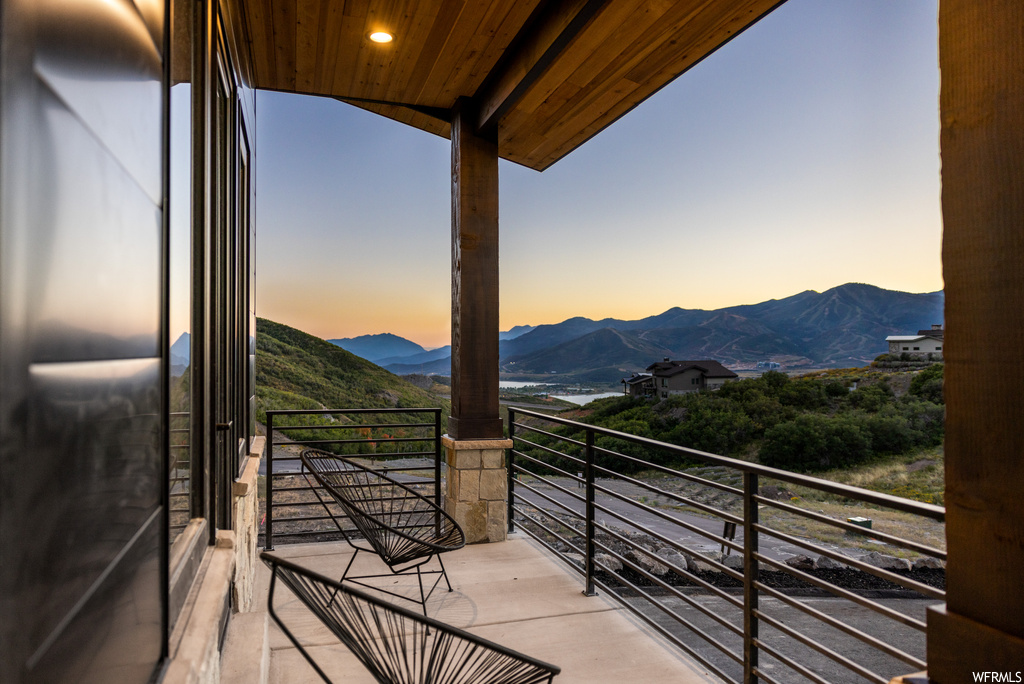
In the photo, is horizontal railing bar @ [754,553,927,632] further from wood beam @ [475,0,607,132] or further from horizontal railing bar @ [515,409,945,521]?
wood beam @ [475,0,607,132]

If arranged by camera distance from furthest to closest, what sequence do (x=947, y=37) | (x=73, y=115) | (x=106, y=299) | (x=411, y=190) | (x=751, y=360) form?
1. (x=751, y=360)
2. (x=411, y=190)
3. (x=947, y=37)
4. (x=106, y=299)
5. (x=73, y=115)

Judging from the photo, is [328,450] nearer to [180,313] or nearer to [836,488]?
[180,313]

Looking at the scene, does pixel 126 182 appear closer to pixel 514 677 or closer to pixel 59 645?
pixel 59 645

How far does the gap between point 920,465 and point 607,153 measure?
12082mm

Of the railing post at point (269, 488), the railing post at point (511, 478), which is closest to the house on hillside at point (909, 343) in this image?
the railing post at point (511, 478)

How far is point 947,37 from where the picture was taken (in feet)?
3.46

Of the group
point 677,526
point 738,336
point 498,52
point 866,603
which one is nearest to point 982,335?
point 866,603

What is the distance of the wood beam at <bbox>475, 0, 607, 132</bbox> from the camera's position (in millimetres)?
2549

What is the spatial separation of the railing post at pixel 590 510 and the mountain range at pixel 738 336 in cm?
1190

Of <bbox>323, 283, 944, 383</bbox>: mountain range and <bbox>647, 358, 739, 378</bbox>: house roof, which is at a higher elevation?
<bbox>323, 283, 944, 383</bbox>: mountain range

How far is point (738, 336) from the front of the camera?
702 inches

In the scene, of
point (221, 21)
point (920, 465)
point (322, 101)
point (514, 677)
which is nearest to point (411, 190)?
point (322, 101)

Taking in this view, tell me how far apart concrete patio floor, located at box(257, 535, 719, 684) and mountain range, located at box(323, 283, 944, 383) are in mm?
11525

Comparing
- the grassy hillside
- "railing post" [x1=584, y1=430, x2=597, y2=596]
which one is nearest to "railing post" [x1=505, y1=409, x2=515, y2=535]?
"railing post" [x1=584, y1=430, x2=597, y2=596]
